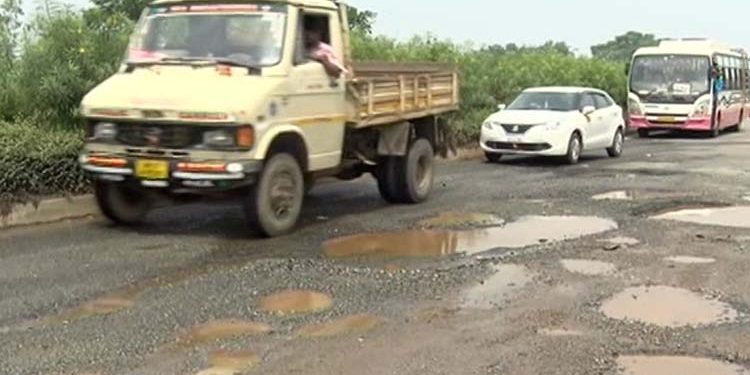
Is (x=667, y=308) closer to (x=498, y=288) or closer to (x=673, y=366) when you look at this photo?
(x=498, y=288)

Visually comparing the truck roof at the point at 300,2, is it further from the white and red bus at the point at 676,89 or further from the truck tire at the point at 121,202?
the white and red bus at the point at 676,89

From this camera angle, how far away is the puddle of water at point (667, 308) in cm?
682

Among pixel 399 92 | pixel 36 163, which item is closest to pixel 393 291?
pixel 399 92

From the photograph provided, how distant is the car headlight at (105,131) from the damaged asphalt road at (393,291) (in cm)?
96

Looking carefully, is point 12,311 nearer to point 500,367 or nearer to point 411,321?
point 411,321

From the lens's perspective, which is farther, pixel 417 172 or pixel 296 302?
pixel 417 172

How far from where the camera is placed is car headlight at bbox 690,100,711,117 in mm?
28297

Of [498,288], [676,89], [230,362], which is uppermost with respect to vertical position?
[230,362]

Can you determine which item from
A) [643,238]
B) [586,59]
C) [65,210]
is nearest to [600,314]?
[643,238]

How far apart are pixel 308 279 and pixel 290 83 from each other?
268cm

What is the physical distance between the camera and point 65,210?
11.1 metres

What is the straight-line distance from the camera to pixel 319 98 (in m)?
10.5

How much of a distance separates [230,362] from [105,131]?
476 cm

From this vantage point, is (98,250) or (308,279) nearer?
(308,279)
